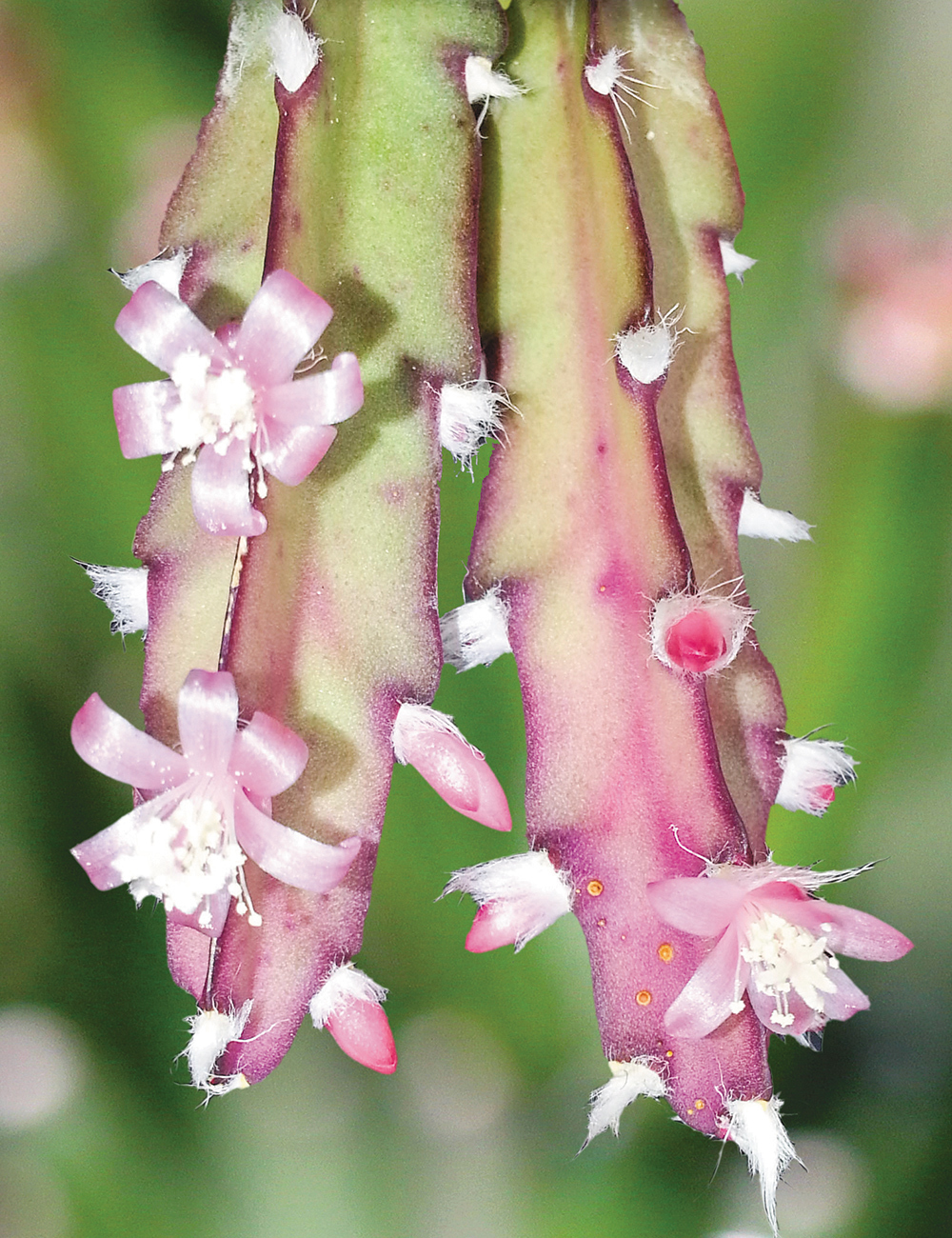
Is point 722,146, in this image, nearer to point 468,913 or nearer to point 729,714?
point 729,714

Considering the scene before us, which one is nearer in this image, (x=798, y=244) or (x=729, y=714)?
(x=729, y=714)

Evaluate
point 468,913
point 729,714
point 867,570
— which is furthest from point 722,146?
point 468,913

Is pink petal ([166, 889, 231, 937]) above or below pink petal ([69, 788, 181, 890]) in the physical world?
below

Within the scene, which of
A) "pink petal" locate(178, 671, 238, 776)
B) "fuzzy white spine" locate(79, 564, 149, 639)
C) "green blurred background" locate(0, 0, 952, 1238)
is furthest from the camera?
"green blurred background" locate(0, 0, 952, 1238)

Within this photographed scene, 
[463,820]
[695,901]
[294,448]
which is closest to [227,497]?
[294,448]

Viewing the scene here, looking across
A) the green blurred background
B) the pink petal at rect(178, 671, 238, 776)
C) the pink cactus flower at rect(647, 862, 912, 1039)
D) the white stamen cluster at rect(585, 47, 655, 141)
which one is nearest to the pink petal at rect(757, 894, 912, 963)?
the pink cactus flower at rect(647, 862, 912, 1039)

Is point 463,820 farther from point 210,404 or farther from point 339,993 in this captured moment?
point 210,404

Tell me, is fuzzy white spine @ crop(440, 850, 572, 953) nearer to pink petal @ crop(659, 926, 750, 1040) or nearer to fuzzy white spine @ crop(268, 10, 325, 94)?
pink petal @ crop(659, 926, 750, 1040)
